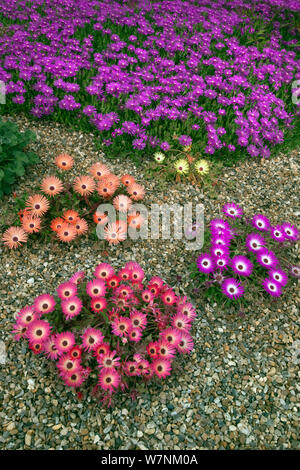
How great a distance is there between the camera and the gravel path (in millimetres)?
2527

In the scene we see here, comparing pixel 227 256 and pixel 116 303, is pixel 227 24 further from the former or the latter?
pixel 116 303

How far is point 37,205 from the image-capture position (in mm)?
3443

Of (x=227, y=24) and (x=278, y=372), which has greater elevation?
(x=227, y=24)

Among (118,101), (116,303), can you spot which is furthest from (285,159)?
(116,303)

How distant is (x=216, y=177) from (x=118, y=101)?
1582mm

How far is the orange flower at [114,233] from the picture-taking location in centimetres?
343

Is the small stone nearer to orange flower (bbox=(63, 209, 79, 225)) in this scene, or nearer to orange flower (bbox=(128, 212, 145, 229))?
orange flower (bbox=(63, 209, 79, 225))

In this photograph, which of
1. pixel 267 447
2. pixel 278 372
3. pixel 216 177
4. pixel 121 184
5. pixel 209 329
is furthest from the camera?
pixel 216 177

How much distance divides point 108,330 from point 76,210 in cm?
131

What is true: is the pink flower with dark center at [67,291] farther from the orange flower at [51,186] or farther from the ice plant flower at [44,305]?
the orange flower at [51,186]

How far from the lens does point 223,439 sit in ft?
8.46

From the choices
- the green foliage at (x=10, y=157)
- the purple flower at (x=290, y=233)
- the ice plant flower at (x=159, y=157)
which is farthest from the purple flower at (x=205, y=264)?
the green foliage at (x=10, y=157)

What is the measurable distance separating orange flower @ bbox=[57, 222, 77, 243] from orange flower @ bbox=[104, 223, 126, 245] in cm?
30

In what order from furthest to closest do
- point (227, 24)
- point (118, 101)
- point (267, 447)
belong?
1. point (227, 24)
2. point (118, 101)
3. point (267, 447)
